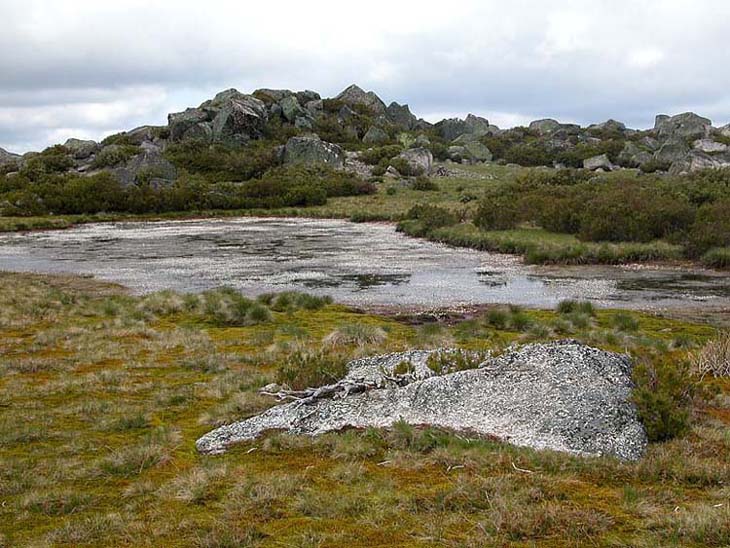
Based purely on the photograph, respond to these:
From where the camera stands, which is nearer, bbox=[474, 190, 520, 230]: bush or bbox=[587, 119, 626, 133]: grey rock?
bbox=[474, 190, 520, 230]: bush

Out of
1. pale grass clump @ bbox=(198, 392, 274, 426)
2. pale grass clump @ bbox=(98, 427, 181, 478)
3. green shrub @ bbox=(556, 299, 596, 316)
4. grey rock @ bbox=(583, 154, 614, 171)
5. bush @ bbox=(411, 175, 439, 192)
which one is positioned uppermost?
grey rock @ bbox=(583, 154, 614, 171)

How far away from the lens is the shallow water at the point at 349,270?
24.6 metres

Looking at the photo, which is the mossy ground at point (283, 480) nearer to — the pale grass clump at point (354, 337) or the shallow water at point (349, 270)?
the pale grass clump at point (354, 337)

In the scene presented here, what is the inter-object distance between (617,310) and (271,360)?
1080 centimetres

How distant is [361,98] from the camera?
397 feet

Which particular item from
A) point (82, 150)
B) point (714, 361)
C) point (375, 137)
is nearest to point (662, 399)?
point (714, 361)

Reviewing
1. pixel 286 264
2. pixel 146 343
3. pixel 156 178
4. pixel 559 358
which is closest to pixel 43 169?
pixel 156 178

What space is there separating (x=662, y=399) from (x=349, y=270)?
22.2 m

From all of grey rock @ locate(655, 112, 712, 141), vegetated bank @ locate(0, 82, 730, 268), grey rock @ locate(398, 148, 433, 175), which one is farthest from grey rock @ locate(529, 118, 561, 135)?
grey rock @ locate(398, 148, 433, 175)

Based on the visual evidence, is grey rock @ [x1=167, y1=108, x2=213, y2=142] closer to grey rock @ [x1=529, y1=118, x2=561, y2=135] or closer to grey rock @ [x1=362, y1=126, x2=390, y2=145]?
grey rock @ [x1=362, y1=126, x2=390, y2=145]

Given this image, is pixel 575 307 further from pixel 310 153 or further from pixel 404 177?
pixel 310 153

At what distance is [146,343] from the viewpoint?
16844 millimetres

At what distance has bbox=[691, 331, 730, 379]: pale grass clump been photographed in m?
13.0

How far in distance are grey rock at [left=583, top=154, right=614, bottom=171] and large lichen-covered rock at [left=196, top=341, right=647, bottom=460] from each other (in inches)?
2620
